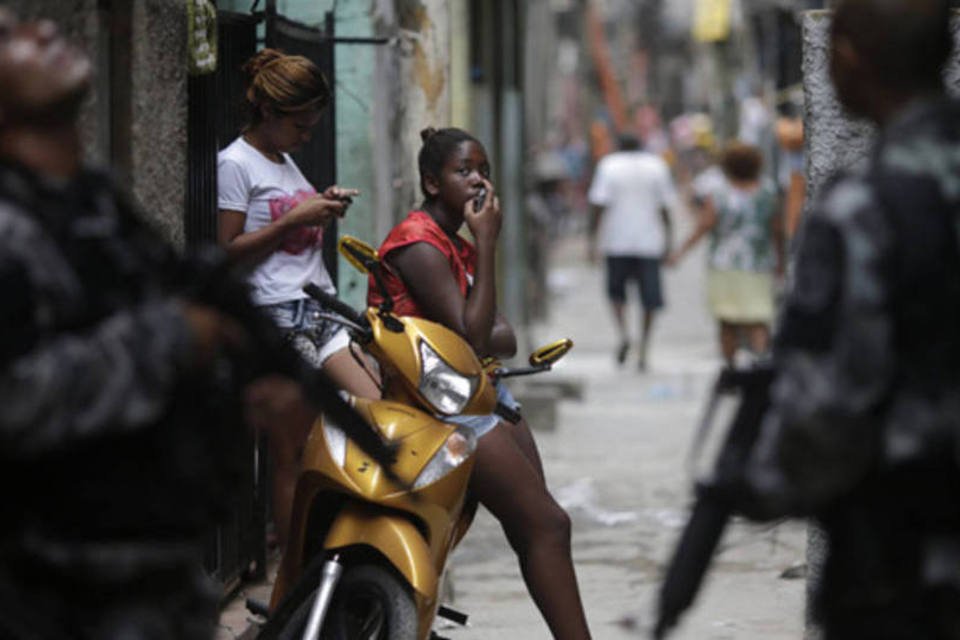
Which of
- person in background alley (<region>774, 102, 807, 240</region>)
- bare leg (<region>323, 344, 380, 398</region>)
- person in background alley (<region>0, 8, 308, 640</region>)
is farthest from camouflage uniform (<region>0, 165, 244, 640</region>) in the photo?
person in background alley (<region>774, 102, 807, 240</region>)

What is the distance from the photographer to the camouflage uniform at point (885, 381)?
3.44 metres

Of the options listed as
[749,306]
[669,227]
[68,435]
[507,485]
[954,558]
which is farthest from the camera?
[669,227]

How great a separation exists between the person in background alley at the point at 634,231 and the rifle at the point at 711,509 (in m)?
13.5

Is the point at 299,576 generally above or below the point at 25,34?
below

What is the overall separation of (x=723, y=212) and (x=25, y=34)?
40.1 feet

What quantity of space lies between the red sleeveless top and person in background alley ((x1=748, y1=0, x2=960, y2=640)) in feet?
7.77

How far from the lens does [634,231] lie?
17.6 meters

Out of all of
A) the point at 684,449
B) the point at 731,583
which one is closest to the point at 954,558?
the point at 731,583

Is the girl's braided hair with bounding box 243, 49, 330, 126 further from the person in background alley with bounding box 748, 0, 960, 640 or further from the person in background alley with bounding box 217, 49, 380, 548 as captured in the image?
the person in background alley with bounding box 748, 0, 960, 640

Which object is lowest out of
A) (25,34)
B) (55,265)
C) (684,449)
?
(684,449)

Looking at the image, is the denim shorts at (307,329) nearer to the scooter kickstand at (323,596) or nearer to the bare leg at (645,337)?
the scooter kickstand at (323,596)

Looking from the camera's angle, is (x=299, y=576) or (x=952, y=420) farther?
(x=299, y=576)

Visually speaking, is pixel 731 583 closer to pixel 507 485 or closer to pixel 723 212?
pixel 507 485

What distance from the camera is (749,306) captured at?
1533 cm
